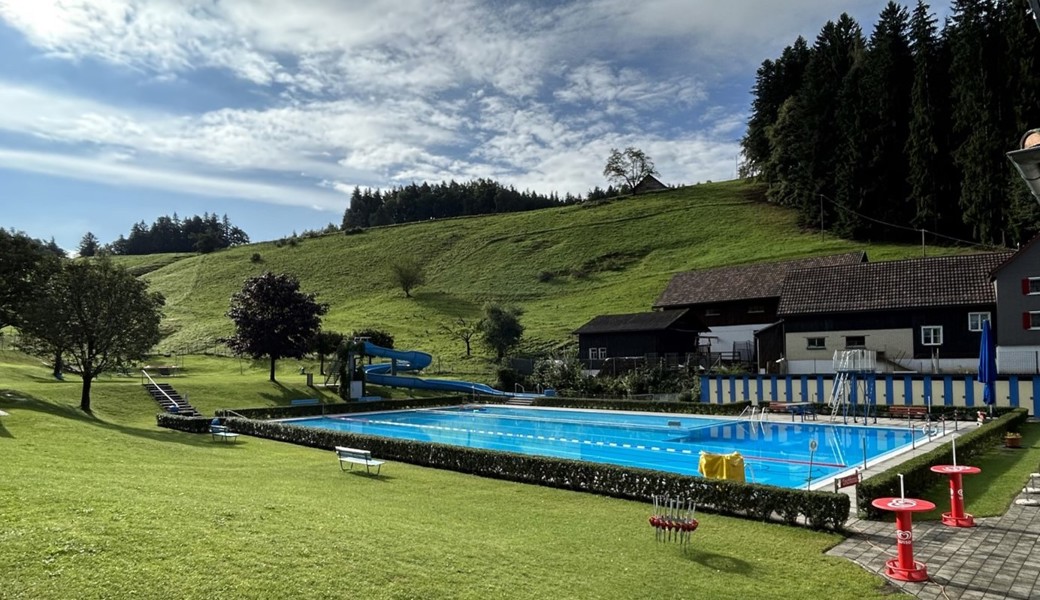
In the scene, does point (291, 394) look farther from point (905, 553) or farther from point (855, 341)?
point (905, 553)

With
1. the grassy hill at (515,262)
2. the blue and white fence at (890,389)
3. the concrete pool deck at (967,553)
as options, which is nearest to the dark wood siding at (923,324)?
the blue and white fence at (890,389)

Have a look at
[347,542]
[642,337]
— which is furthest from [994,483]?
[642,337]

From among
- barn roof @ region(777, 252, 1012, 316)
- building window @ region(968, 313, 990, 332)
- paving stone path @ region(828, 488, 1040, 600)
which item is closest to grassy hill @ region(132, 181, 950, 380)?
barn roof @ region(777, 252, 1012, 316)

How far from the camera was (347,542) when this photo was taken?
8.24 m

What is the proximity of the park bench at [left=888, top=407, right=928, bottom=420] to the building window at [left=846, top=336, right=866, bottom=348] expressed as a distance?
8669 millimetres

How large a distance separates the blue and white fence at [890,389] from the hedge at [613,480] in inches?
773

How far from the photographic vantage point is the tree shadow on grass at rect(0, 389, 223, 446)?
22.9 m

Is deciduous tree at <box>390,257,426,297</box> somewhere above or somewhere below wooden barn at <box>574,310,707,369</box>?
above

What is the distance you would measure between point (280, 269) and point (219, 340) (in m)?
29.8

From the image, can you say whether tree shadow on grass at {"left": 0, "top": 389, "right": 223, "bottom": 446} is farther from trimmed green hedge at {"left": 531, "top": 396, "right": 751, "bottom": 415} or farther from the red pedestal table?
the red pedestal table

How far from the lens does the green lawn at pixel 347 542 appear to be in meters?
6.64

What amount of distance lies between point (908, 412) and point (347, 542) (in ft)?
89.1

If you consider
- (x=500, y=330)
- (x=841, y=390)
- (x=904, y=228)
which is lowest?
(x=841, y=390)

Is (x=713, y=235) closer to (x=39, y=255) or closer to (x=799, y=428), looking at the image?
(x=799, y=428)
